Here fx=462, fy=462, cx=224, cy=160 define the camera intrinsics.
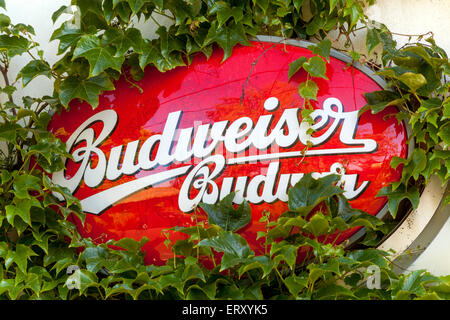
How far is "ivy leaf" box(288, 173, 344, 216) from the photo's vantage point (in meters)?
1.81

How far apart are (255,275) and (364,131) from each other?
729mm

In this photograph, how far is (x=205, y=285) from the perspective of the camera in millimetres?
1771

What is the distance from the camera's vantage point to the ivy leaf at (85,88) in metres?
1.99

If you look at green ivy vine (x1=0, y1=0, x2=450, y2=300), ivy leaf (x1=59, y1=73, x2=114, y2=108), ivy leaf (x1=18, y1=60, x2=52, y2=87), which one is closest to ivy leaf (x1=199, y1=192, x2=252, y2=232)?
green ivy vine (x1=0, y1=0, x2=450, y2=300)

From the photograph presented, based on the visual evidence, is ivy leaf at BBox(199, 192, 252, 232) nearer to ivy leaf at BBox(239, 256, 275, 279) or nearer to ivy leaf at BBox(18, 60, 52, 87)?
ivy leaf at BBox(239, 256, 275, 279)

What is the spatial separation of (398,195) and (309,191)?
1.16ft

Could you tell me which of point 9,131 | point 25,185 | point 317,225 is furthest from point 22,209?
point 317,225

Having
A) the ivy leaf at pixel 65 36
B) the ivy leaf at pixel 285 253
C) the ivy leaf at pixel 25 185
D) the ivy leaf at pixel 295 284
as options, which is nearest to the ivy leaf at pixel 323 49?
the ivy leaf at pixel 285 253

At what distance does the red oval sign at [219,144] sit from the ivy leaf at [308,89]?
0.04m

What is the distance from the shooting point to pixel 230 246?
173cm

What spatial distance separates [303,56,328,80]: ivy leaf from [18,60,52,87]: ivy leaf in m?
1.12

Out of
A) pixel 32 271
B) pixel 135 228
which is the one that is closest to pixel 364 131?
pixel 135 228

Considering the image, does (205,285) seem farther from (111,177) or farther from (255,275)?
(111,177)

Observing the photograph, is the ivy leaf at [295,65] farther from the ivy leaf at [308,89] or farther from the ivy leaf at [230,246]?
the ivy leaf at [230,246]
